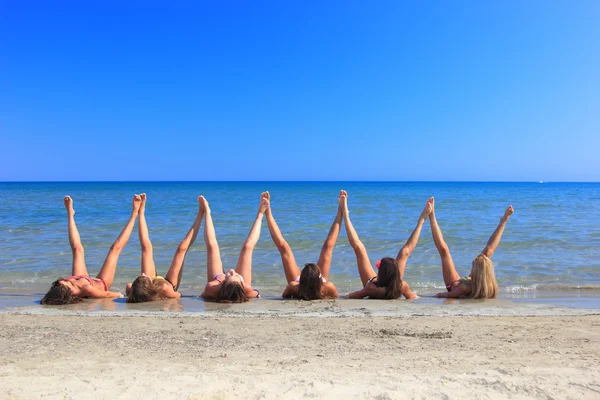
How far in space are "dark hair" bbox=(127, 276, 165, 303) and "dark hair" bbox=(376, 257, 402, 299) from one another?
3.32 metres

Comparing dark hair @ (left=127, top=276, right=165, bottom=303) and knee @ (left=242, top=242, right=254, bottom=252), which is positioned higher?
knee @ (left=242, top=242, right=254, bottom=252)

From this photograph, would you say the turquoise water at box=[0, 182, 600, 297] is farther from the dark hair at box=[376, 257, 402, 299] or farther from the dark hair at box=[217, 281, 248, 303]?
the dark hair at box=[376, 257, 402, 299]

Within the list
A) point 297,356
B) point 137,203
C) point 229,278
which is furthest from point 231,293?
point 297,356

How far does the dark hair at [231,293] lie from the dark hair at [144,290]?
0.98m

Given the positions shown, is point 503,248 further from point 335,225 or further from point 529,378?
point 529,378

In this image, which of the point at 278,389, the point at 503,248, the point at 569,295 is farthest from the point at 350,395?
the point at 503,248

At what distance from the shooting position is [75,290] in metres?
7.29

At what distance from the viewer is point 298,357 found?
4.29m

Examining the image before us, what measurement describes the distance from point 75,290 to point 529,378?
6265mm

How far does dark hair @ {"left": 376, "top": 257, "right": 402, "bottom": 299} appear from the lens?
720 cm

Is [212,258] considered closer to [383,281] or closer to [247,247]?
[247,247]

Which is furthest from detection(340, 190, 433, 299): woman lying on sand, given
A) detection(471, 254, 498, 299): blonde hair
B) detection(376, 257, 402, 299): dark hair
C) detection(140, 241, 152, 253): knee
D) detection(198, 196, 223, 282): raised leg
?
detection(140, 241, 152, 253): knee

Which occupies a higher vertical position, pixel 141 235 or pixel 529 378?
pixel 141 235

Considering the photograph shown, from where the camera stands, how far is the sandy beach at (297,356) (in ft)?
11.4
